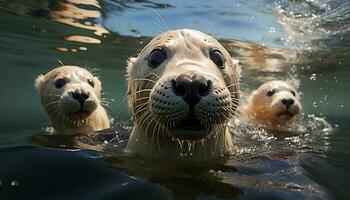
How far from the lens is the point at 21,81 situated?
29766 mm

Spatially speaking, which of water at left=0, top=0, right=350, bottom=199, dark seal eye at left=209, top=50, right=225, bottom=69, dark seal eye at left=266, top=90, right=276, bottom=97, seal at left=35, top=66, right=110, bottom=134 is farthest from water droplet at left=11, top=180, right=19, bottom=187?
dark seal eye at left=266, top=90, right=276, bottom=97

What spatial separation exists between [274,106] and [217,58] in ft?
18.4

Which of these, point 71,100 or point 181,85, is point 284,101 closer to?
point 71,100

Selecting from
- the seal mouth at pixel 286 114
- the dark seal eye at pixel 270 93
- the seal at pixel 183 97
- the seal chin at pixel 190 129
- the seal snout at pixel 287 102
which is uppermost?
the dark seal eye at pixel 270 93

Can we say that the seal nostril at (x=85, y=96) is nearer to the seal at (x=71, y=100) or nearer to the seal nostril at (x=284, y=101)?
the seal at (x=71, y=100)

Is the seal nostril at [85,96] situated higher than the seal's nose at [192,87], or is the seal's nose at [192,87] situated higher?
the seal nostril at [85,96]

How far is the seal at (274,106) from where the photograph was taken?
10.0 m

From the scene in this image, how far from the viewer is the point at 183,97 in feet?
12.2

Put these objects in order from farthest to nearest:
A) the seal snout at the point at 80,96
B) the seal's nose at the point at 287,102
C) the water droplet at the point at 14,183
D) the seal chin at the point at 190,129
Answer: the seal's nose at the point at 287,102 → the seal snout at the point at 80,96 → the seal chin at the point at 190,129 → the water droplet at the point at 14,183

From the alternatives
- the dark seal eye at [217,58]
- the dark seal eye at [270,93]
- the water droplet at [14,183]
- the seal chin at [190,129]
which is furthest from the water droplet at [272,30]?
the water droplet at [14,183]

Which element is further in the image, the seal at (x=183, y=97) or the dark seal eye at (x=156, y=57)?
the dark seal eye at (x=156, y=57)

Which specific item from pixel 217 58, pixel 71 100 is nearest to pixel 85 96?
pixel 71 100

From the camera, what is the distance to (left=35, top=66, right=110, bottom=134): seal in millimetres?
7488

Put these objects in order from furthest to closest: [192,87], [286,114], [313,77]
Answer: [313,77] → [286,114] → [192,87]
